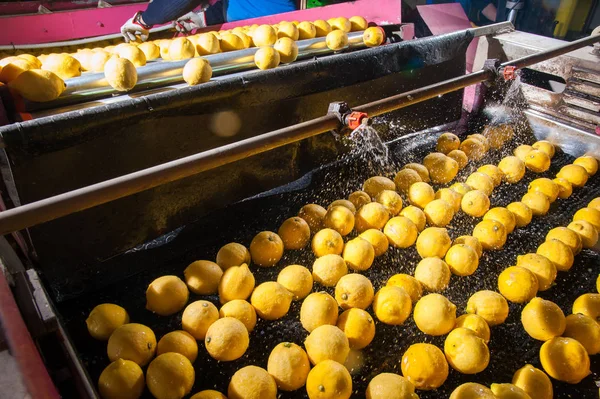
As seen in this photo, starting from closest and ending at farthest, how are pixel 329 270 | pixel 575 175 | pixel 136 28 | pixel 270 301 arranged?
pixel 270 301, pixel 329 270, pixel 575 175, pixel 136 28

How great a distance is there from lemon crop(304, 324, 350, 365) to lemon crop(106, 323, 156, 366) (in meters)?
0.80

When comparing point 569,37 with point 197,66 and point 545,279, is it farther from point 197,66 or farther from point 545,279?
point 197,66

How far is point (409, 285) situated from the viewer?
2.28 meters

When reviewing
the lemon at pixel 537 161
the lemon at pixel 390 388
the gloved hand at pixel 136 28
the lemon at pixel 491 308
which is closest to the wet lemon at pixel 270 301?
the lemon at pixel 390 388

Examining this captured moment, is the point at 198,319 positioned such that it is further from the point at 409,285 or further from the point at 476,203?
the point at 476,203

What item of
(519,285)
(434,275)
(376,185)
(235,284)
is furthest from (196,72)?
(519,285)

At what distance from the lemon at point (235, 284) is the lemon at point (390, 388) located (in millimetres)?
867

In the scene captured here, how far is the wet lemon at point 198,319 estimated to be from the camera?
2043 millimetres

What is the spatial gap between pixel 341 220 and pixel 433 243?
635mm

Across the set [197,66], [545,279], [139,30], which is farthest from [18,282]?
[139,30]

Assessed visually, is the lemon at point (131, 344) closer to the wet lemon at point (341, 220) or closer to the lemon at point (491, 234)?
the wet lemon at point (341, 220)

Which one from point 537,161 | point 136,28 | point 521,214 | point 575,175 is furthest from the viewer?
point 136,28

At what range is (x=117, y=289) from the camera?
96.5 inches

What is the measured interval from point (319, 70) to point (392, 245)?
1461mm
